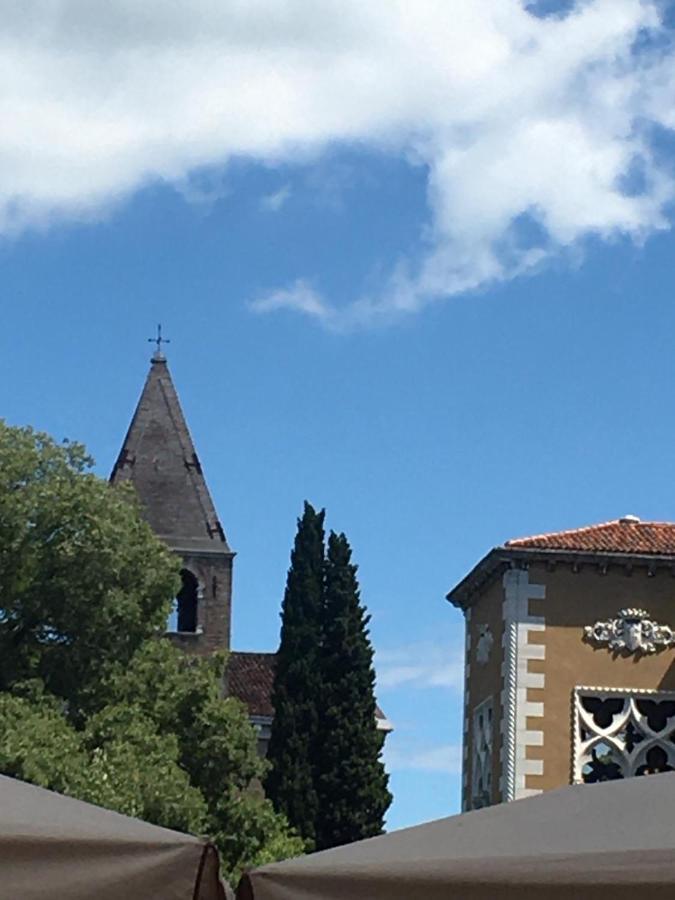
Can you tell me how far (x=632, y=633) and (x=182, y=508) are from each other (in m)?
33.6

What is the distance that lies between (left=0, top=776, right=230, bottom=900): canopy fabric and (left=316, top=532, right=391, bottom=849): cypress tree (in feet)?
120

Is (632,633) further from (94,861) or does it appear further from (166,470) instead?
Result: (166,470)

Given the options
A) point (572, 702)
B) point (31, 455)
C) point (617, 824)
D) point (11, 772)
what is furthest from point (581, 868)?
point (31, 455)

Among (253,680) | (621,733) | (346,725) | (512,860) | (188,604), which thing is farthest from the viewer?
(253,680)

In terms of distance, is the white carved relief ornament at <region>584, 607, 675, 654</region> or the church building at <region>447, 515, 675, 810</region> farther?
the white carved relief ornament at <region>584, 607, 675, 654</region>

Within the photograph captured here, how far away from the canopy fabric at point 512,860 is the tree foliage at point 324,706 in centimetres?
3653

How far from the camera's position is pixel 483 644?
23.3 m

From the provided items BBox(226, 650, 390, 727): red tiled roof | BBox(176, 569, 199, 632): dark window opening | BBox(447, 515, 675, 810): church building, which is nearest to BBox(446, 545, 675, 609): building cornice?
BBox(447, 515, 675, 810): church building

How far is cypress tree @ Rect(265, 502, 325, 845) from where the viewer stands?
1670 inches

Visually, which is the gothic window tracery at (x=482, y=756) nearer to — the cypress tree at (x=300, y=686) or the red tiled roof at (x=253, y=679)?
the cypress tree at (x=300, y=686)

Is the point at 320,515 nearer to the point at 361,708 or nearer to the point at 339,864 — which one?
the point at 361,708

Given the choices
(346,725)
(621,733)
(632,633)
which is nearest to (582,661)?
(632,633)

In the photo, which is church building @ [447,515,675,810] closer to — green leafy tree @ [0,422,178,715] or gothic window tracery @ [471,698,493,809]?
gothic window tracery @ [471,698,493,809]

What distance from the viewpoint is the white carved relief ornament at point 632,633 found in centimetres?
2153
